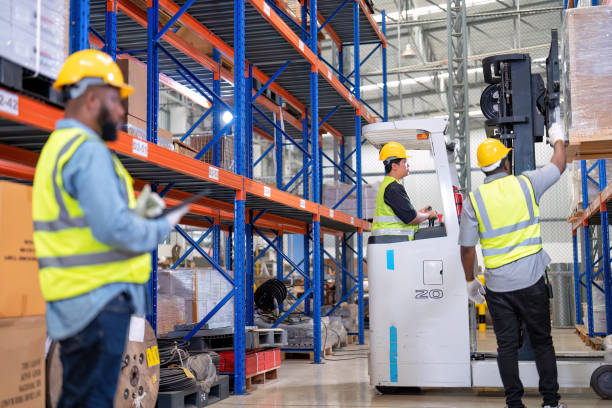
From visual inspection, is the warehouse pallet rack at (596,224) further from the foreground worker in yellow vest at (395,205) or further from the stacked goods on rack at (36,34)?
the stacked goods on rack at (36,34)

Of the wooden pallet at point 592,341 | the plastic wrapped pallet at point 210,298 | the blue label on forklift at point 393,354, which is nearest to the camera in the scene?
the blue label on forklift at point 393,354

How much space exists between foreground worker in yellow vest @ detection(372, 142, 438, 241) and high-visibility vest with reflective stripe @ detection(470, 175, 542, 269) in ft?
4.86

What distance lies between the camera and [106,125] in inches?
104

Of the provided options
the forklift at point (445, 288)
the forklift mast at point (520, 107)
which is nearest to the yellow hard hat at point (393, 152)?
the forklift at point (445, 288)

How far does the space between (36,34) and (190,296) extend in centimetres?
481

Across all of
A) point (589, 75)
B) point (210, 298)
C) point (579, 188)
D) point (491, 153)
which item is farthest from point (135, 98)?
point (579, 188)

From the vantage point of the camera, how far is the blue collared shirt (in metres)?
2.38

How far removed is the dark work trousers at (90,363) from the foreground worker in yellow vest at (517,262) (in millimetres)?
3345

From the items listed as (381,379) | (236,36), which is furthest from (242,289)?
(236,36)

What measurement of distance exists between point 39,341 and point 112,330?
124cm

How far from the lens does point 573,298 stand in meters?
16.7

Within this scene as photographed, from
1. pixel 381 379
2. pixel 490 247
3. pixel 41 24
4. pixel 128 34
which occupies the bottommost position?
pixel 381 379

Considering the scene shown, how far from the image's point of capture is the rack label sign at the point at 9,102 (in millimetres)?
3192

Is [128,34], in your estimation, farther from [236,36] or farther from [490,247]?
[490,247]
